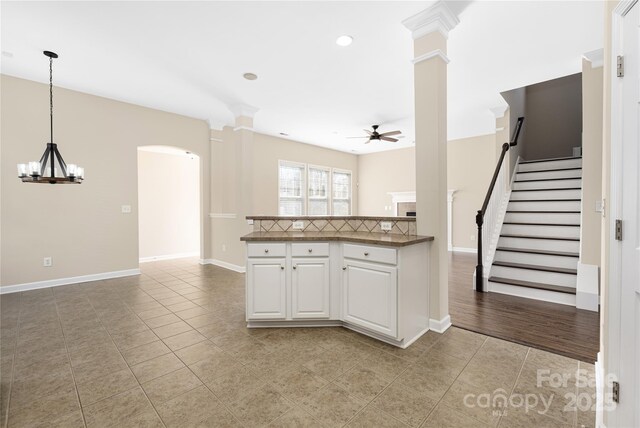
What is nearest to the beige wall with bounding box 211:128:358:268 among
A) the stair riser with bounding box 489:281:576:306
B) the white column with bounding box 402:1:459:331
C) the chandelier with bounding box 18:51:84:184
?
the chandelier with bounding box 18:51:84:184

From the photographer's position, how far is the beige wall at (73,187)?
12.8 feet

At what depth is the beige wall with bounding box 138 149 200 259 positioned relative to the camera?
666cm

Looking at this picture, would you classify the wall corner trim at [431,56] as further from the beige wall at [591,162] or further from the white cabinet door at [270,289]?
the white cabinet door at [270,289]

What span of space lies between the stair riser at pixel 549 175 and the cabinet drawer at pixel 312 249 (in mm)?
4655

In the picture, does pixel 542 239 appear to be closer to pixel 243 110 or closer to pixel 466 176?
pixel 466 176

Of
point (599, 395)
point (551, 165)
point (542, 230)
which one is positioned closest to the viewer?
point (599, 395)

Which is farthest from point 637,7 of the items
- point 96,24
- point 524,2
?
point 96,24

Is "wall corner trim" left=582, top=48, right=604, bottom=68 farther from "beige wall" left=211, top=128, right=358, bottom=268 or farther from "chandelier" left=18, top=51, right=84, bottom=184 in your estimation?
"chandelier" left=18, top=51, right=84, bottom=184

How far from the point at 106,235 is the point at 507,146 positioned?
22.9 feet

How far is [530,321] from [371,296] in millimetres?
1749

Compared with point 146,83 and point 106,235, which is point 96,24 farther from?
point 106,235

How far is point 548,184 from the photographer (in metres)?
4.83

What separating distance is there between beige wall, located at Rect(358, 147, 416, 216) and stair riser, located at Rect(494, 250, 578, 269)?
4.47 meters

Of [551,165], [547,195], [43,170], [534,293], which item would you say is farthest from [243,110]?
[551,165]
